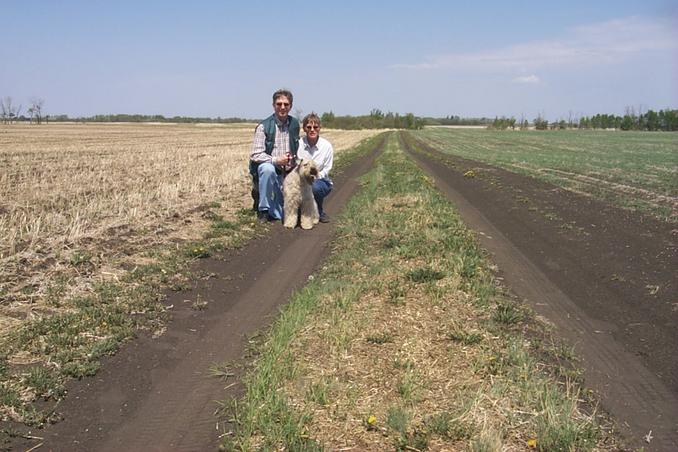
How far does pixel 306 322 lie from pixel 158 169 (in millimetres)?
17364

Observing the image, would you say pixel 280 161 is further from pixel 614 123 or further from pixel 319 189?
pixel 614 123

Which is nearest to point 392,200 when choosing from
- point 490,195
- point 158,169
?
point 490,195

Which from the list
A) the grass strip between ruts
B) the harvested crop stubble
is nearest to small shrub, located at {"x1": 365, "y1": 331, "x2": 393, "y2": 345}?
the grass strip between ruts

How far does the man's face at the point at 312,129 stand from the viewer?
32.6ft

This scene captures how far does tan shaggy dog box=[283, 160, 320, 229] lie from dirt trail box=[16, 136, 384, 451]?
8.27 ft

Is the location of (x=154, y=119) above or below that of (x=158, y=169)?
above

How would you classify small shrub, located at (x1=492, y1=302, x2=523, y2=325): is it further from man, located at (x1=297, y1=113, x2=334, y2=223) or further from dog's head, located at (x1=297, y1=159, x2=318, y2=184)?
man, located at (x1=297, y1=113, x2=334, y2=223)

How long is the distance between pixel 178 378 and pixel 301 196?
5800 millimetres

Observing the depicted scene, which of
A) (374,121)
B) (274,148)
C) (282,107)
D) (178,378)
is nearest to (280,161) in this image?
(274,148)

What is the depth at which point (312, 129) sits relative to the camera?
997cm

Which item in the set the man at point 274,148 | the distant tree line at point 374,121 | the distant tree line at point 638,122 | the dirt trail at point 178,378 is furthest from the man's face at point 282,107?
the distant tree line at point 638,122

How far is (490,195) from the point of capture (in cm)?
1535

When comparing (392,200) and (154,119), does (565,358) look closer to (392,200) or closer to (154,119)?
(392,200)

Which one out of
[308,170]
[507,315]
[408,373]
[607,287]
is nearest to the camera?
[408,373]
